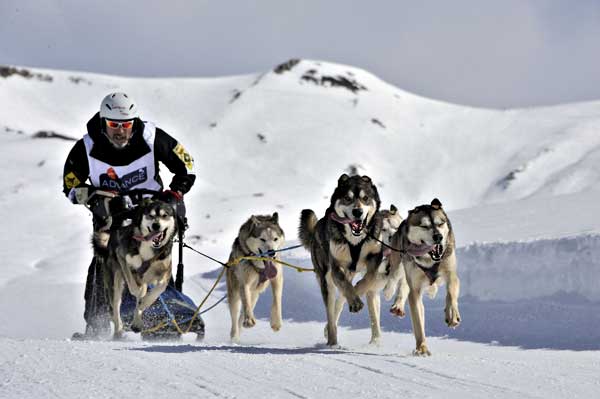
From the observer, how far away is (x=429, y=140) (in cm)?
6219

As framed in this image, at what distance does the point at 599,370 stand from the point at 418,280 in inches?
55.1

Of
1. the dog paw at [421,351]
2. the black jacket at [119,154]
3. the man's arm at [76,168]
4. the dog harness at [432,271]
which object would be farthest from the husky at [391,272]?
the man's arm at [76,168]

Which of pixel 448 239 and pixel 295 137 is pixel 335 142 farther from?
pixel 448 239

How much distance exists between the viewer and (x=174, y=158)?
7902 mm

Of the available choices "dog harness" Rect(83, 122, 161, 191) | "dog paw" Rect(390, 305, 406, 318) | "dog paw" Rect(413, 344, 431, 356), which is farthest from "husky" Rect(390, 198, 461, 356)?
"dog harness" Rect(83, 122, 161, 191)

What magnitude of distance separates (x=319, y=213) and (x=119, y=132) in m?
33.8

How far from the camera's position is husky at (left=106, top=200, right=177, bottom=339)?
6.98 m

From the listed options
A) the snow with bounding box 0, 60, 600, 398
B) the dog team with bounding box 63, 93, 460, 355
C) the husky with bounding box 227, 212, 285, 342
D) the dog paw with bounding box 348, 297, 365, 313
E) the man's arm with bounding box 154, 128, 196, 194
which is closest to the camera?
the snow with bounding box 0, 60, 600, 398

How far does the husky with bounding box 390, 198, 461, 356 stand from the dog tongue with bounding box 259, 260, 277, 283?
2.08m

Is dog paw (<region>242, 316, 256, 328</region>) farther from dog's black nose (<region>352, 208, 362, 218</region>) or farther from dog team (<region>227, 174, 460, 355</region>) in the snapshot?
dog's black nose (<region>352, 208, 362, 218</region>)

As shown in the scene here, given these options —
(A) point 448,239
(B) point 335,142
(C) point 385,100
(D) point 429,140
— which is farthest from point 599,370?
A: (C) point 385,100

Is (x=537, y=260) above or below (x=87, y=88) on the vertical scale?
below

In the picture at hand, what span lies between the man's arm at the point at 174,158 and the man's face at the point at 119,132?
31 cm

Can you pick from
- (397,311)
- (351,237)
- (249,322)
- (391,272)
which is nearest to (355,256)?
(351,237)
